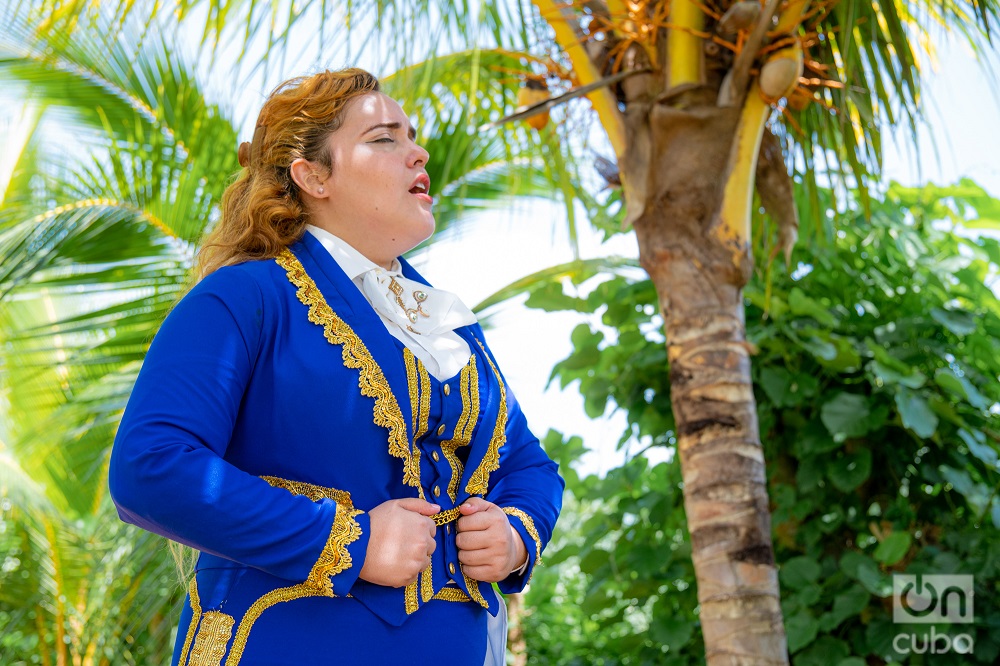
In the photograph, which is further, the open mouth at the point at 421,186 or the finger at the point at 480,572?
A: the open mouth at the point at 421,186

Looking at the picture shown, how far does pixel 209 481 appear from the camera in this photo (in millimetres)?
1077

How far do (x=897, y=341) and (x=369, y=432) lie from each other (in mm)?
2819

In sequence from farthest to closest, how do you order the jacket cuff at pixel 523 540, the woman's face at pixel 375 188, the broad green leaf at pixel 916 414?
the broad green leaf at pixel 916 414
the woman's face at pixel 375 188
the jacket cuff at pixel 523 540

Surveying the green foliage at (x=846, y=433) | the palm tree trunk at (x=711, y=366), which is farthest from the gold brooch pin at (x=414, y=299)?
the green foliage at (x=846, y=433)

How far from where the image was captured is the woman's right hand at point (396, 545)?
3.81 feet

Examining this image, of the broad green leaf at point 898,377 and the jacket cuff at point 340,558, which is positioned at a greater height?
the broad green leaf at point 898,377

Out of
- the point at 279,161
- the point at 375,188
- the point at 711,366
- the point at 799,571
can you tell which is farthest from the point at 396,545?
the point at 799,571

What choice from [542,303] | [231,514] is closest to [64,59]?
[542,303]

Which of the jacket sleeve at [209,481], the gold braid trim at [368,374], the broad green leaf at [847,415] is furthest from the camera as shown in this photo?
the broad green leaf at [847,415]

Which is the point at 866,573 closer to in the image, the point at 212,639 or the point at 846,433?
the point at 846,433

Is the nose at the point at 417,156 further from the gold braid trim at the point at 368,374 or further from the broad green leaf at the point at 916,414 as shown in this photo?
the broad green leaf at the point at 916,414

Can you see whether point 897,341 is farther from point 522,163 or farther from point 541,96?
point 522,163

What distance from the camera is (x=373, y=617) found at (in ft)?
3.95

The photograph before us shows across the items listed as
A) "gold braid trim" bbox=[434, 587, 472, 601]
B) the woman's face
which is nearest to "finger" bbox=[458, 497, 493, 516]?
"gold braid trim" bbox=[434, 587, 472, 601]
